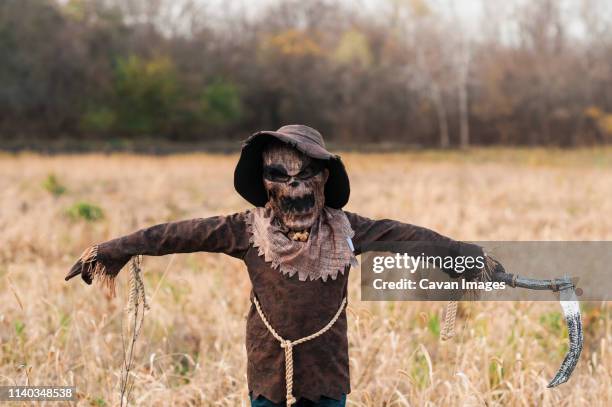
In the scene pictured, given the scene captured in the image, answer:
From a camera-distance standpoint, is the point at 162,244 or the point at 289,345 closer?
the point at 289,345

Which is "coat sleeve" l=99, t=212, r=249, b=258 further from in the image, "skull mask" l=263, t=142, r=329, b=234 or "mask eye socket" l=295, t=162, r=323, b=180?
"mask eye socket" l=295, t=162, r=323, b=180

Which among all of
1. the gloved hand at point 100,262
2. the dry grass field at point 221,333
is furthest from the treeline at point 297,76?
the gloved hand at point 100,262

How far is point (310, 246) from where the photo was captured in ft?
7.47

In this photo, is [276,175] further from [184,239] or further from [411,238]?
[411,238]

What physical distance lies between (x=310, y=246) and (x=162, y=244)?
0.52 meters

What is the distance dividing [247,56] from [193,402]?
1507 inches

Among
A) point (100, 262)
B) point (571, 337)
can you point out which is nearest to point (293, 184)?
point (100, 262)

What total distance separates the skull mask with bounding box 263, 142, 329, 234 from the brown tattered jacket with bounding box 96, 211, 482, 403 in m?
0.17

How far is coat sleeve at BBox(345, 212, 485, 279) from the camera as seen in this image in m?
2.35

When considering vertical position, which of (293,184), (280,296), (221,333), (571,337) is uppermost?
(293,184)

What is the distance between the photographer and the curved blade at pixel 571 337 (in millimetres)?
2170

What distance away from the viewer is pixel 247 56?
132 ft

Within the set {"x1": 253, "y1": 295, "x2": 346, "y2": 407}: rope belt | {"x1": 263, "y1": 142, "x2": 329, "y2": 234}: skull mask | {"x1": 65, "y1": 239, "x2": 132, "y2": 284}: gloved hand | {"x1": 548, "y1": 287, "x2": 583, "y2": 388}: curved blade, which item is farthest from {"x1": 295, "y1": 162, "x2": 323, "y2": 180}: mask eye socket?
{"x1": 548, "y1": 287, "x2": 583, "y2": 388}: curved blade

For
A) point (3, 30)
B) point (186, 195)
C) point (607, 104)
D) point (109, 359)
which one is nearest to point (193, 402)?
point (109, 359)
